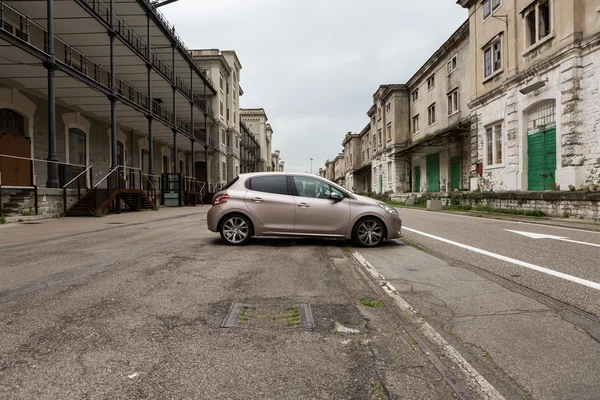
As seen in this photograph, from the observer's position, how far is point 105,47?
1975cm

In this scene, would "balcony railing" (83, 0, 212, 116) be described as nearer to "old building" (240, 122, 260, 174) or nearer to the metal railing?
the metal railing

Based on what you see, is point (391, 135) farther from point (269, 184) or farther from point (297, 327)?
point (297, 327)

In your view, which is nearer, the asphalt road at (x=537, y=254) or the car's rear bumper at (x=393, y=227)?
the asphalt road at (x=537, y=254)

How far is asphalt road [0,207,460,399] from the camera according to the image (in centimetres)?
224

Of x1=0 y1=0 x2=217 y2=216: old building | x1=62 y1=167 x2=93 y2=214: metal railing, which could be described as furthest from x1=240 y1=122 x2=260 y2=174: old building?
x1=62 y1=167 x2=93 y2=214: metal railing

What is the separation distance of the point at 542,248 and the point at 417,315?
5.07 metres

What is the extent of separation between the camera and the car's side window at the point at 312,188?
7543 mm

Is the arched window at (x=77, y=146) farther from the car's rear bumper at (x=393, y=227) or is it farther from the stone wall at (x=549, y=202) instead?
the stone wall at (x=549, y=202)

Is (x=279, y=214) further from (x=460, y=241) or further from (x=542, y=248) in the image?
(x=542, y=248)

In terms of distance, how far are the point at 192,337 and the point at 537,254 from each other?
20.3ft

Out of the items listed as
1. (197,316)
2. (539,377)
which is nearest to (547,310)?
(539,377)

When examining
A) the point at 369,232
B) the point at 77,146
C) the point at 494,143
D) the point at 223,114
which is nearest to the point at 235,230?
the point at 369,232

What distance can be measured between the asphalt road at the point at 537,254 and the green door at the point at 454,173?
15.1 m

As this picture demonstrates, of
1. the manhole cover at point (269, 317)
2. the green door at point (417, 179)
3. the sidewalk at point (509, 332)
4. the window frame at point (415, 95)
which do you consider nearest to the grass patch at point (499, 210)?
the sidewalk at point (509, 332)
